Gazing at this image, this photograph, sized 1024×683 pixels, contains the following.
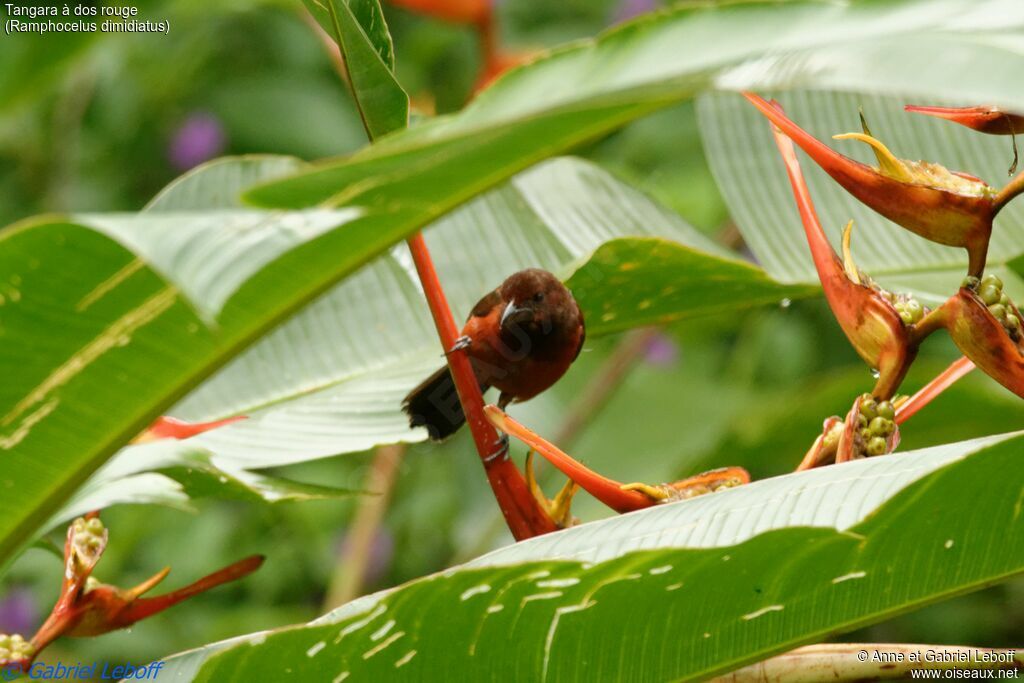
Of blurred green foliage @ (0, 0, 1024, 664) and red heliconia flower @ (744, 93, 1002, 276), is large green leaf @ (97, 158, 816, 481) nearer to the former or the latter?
red heliconia flower @ (744, 93, 1002, 276)

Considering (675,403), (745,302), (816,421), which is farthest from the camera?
(675,403)

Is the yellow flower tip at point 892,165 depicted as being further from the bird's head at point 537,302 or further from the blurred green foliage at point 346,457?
the blurred green foliage at point 346,457

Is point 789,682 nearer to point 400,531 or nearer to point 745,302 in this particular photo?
point 745,302

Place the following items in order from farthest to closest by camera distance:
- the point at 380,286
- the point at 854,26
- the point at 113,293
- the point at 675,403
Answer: the point at 675,403, the point at 380,286, the point at 113,293, the point at 854,26

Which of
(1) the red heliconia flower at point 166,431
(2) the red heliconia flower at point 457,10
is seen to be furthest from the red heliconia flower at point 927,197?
(2) the red heliconia flower at point 457,10

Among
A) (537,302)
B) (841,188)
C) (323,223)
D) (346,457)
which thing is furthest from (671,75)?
(346,457)

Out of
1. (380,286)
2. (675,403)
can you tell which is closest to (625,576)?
(380,286)
